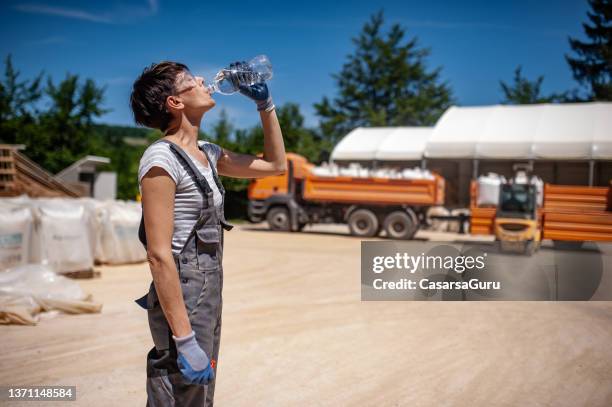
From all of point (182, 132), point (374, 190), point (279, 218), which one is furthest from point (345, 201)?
point (182, 132)

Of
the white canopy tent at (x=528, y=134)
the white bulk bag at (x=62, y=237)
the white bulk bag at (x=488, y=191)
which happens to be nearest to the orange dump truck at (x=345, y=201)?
the white bulk bag at (x=488, y=191)

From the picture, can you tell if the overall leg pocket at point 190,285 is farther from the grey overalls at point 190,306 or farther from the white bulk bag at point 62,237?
the white bulk bag at point 62,237

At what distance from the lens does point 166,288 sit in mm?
1977

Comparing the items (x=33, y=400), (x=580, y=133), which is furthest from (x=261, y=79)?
(x=580, y=133)

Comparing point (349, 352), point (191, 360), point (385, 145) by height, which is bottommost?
point (349, 352)

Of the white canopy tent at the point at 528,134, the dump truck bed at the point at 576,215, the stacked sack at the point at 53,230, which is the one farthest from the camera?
the white canopy tent at the point at 528,134

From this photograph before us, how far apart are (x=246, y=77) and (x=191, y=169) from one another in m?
0.61

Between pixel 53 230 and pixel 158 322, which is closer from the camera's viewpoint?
A: pixel 158 322

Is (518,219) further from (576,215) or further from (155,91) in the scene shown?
(155,91)

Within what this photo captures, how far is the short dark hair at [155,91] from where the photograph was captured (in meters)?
2.20

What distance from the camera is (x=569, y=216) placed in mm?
13227

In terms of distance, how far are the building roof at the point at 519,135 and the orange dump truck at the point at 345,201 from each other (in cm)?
705

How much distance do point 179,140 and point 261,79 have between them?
0.53 m

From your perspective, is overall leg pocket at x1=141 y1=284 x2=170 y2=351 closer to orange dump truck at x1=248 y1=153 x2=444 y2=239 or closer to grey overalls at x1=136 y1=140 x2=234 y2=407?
grey overalls at x1=136 y1=140 x2=234 y2=407
